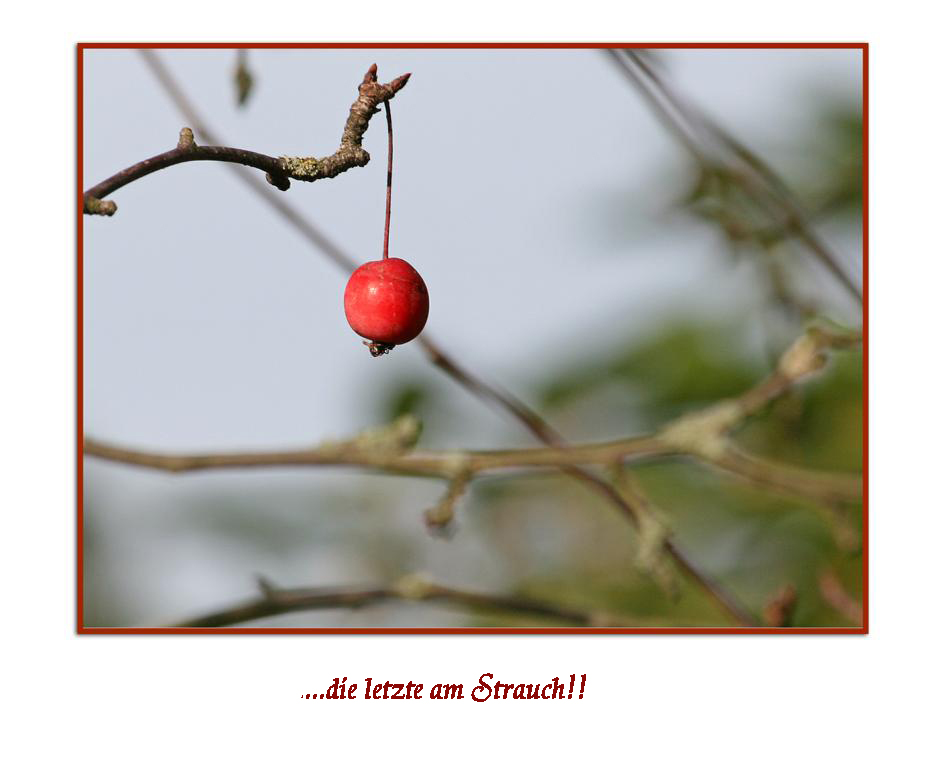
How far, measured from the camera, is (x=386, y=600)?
6.07 ft

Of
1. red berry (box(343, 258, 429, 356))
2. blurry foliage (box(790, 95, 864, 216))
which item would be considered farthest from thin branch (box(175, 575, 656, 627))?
blurry foliage (box(790, 95, 864, 216))

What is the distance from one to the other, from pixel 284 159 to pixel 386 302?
291mm

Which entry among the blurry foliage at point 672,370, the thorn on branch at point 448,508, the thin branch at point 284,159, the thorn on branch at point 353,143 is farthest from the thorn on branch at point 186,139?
the blurry foliage at point 672,370

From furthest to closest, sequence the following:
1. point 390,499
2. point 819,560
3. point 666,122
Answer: point 390,499
point 819,560
point 666,122

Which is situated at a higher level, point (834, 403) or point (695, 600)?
point (834, 403)

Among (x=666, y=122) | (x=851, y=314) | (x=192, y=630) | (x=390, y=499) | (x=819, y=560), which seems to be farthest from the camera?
(x=390, y=499)

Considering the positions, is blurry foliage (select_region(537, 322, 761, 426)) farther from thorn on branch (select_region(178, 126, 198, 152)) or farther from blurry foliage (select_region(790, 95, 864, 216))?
thorn on branch (select_region(178, 126, 198, 152))

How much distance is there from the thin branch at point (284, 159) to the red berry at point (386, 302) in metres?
0.22

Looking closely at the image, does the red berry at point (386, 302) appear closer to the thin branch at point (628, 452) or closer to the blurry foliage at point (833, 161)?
the thin branch at point (628, 452)

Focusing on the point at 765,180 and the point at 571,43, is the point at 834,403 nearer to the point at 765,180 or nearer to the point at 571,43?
the point at 765,180

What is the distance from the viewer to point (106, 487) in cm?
284

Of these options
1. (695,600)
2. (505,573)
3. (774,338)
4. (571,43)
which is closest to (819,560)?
(695,600)

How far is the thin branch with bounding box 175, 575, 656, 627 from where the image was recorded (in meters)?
1.77

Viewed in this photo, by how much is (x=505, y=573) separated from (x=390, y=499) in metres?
0.47
